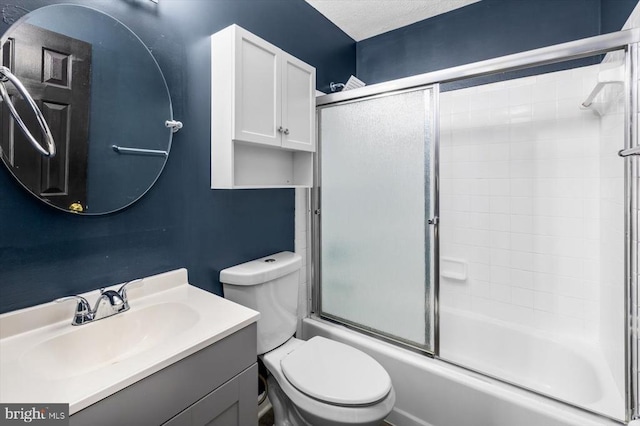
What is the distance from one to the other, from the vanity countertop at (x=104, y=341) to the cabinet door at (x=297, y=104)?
2.86 ft

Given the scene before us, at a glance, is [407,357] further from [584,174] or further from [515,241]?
[584,174]

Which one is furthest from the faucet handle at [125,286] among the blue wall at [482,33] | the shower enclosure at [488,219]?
the blue wall at [482,33]

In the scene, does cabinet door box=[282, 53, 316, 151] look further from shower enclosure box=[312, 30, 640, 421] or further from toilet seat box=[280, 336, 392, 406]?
toilet seat box=[280, 336, 392, 406]

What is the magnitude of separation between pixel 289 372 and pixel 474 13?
7.86 feet

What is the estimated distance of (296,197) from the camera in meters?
1.99

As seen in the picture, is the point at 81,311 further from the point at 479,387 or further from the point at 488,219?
the point at 488,219

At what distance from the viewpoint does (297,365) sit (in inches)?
54.5

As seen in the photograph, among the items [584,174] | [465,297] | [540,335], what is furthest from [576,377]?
[584,174]

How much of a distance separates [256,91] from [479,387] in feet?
5.51

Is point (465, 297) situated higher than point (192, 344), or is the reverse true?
point (192, 344)

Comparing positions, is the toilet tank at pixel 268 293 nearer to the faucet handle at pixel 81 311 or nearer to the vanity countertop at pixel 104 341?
the vanity countertop at pixel 104 341

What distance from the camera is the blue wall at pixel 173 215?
946 mm

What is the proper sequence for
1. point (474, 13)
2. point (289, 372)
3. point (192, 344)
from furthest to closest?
point (474, 13), point (289, 372), point (192, 344)

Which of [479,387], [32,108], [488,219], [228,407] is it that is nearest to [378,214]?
[488,219]
